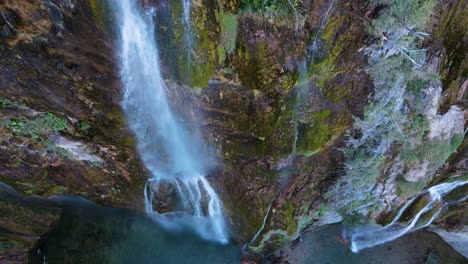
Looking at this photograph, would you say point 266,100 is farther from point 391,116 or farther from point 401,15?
point 391,116

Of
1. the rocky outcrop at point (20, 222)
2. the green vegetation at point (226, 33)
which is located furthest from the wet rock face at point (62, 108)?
the green vegetation at point (226, 33)

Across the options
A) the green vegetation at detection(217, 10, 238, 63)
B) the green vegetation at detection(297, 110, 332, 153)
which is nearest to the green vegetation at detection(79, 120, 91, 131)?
the green vegetation at detection(217, 10, 238, 63)

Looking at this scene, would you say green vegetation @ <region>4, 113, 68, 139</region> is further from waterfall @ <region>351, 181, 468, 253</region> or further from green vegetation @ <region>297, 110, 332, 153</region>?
waterfall @ <region>351, 181, 468, 253</region>

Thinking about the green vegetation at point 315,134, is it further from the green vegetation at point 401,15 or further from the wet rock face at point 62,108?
the wet rock face at point 62,108

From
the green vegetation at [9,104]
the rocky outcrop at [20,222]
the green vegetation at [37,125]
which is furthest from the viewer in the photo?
the rocky outcrop at [20,222]

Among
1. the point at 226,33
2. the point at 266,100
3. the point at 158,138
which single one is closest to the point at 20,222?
the point at 158,138

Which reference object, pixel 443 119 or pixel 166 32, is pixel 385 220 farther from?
pixel 166 32

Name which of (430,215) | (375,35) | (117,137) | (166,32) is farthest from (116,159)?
(430,215)
